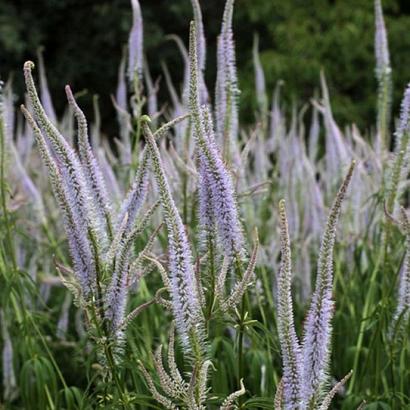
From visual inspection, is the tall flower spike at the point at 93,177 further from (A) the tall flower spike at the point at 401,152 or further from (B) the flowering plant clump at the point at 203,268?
(A) the tall flower spike at the point at 401,152

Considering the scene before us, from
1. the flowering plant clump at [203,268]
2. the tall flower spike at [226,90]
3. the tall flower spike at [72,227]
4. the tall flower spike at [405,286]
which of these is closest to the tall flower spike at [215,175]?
the flowering plant clump at [203,268]

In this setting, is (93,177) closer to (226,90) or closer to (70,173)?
(70,173)

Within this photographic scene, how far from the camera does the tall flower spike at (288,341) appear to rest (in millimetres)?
2234

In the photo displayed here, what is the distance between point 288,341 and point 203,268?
153 cm

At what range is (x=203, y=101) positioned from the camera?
4.46 meters

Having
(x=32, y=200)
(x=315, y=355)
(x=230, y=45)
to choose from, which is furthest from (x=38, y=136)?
(x=32, y=200)

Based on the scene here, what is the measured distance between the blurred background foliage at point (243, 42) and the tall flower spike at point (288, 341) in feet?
38.9

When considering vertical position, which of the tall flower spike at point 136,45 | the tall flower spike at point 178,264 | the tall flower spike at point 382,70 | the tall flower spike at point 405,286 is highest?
the tall flower spike at point 136,45

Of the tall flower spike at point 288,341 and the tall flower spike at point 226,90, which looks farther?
the tall flower spike at point 226,90

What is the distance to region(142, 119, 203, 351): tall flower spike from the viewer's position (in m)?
2.33

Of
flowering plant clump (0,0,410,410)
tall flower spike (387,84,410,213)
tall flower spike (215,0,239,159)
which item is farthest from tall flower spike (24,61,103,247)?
tall flower spike (387,84,410,213)

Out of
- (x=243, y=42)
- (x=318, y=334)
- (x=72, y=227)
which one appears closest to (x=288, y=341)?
(x=318, y=334)

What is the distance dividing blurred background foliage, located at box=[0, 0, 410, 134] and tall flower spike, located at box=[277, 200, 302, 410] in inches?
467

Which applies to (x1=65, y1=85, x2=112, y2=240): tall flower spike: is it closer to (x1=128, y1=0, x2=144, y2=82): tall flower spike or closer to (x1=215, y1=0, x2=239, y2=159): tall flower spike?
(x1=215, y1=0, x2=239, y2=159): tall flower spike
